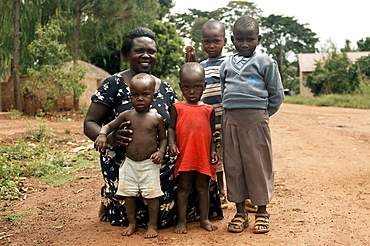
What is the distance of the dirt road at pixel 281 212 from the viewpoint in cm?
310

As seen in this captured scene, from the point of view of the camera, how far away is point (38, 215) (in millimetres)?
4074

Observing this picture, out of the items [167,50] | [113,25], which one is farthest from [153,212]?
Answer: [167,50]

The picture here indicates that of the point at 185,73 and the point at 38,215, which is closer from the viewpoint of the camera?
the point at 185,73

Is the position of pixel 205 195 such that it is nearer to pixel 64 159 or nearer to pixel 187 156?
pixel 187 156

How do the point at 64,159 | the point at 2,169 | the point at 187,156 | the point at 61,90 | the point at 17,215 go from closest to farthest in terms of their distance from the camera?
1. the point at 187,156
2. the point at 17,215
3. the point at 2,169
4. the point at 64,159
5. the point at 61,90

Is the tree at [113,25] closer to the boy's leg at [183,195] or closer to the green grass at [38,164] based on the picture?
the green grass at [38,164]

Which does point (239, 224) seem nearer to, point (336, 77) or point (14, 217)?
point (14, 217)

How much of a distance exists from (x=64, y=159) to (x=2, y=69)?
14.4 metres

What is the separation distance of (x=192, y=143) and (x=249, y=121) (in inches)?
20.6

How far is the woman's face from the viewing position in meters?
3.43

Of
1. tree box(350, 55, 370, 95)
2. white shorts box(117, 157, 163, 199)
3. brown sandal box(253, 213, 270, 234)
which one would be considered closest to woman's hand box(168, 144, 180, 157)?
white shorts box(117, 157, 163, 199)

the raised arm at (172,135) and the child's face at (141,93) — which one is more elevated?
the child's face at (141,93)

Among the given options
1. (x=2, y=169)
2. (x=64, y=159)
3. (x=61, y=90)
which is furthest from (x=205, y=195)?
(x=61, y=90)

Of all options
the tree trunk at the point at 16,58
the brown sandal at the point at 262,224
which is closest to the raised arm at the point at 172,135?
the brown sandal at the point at 262,224
